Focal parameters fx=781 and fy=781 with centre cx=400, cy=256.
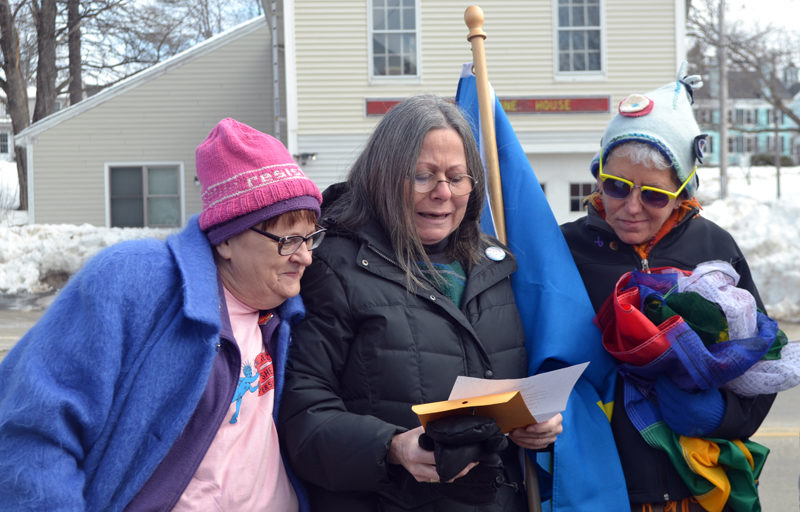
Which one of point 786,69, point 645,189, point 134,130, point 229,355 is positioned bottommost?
point 229,355

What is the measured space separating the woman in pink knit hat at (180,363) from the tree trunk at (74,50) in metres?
27.1

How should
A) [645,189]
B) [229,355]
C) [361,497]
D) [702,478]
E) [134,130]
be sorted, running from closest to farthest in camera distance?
[229,355] → [361,497] → [702,478] → [645,189] → [134,130]

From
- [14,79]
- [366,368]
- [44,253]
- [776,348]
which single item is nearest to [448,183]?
[366,368]

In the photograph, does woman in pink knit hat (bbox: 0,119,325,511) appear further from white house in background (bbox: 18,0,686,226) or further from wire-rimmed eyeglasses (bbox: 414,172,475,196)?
white house in background (bbox: 18,0,686,226)

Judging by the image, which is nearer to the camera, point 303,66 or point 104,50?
point 303,66

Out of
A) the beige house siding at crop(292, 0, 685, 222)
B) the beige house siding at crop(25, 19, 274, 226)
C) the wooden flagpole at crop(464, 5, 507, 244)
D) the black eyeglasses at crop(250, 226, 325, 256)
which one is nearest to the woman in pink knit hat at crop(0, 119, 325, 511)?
the black eyeglasses at crop(250, 226, 325, 256)

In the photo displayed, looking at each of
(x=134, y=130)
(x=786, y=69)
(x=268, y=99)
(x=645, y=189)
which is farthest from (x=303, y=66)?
(x=786, y=69)

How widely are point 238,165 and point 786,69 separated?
31887 millimetres

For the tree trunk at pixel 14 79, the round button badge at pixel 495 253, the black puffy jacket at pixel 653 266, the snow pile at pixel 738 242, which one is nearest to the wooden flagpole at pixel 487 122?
the black puffy jacket at pixel 653 266

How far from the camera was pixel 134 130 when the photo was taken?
1975cm

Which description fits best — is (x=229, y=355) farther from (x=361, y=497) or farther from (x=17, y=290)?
(x=17, y=290)

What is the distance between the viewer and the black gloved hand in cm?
185

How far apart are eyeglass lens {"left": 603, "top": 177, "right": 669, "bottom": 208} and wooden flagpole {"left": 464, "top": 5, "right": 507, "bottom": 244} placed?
463mm

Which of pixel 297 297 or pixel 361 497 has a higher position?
pixel 297 297
